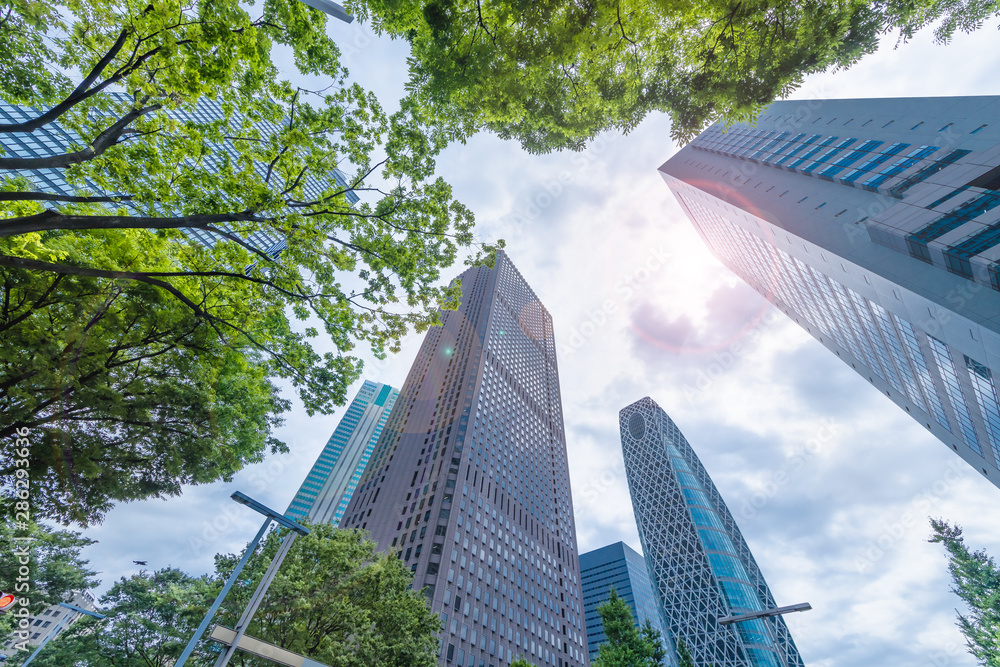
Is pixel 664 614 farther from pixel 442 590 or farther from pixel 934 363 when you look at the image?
pixel 934 363

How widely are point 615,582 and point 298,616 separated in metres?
136

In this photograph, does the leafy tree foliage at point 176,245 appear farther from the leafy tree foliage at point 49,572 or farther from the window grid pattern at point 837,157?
the leafy tree foliage at point 49,572

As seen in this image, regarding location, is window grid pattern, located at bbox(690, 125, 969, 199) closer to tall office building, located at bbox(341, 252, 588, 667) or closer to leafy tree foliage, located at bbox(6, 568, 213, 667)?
leafy tree foliage, located at bbox(6, 568, 213, 667)

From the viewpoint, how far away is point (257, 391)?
920 cm

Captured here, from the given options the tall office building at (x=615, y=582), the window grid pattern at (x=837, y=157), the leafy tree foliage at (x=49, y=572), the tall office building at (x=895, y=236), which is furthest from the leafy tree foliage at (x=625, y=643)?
the tall office building at (x=615, y=582)

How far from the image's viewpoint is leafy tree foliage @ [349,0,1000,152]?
7.21 metres

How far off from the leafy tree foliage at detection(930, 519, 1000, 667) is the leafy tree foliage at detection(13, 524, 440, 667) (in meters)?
27.6

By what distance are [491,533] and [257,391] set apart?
52.8m

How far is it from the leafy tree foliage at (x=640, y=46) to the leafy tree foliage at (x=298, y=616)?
19.7 metres

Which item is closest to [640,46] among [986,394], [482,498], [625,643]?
[625,643]

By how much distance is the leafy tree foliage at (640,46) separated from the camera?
23.7 feet

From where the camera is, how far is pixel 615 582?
124062 mm

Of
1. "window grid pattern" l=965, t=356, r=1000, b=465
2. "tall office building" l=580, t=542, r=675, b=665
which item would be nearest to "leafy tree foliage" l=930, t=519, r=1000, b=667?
"window grid pattern" l=965, t=356, r=1000, b=465

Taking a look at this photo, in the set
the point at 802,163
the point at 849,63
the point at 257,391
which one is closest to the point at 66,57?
the point at 257,391
